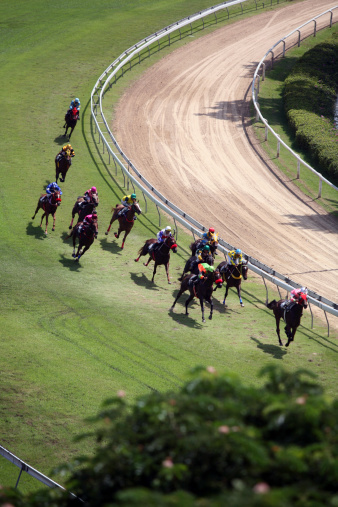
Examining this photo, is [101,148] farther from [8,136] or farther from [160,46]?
[160,46]

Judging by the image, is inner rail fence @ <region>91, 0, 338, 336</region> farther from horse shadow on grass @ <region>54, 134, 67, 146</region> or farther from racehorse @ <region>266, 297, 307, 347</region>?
horse shadow on grass @ <region>54, 134, 67, 146</region>

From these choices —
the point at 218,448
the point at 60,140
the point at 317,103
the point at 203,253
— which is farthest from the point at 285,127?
the point at 218,448

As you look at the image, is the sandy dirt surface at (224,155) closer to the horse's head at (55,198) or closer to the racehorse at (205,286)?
the racehorse at (205,286)

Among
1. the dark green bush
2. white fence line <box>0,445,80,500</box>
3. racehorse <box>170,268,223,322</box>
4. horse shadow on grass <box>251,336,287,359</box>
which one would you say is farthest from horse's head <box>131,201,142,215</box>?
the dark green bush

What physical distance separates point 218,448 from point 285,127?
2959 centimetres

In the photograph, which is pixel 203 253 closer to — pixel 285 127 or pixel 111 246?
pixel 111 246

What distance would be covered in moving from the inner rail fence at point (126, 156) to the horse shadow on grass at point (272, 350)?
5.40ft

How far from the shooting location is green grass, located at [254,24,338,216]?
26.3 meters

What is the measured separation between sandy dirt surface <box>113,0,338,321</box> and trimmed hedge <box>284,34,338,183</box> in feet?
7.76

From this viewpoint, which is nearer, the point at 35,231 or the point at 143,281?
the point at 143,281

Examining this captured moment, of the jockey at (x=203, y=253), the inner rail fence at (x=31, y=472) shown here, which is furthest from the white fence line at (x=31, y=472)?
the jockey at (x=203, y=253)

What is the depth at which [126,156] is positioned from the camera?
27.3 meters

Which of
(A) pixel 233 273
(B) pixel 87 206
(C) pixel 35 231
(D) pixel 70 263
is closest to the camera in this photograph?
(A) pixel 233 273

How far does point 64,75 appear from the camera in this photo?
119 ft
